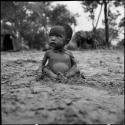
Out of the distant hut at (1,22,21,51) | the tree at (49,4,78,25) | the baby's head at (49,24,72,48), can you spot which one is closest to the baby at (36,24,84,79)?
the baby's head at (49,24,72,48)

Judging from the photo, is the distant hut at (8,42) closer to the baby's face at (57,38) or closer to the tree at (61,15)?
the tree at (61,15)

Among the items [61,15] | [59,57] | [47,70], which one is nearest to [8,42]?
[61,15]

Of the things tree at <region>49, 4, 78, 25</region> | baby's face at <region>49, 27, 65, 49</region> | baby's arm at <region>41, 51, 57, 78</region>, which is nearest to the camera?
baby's arm at <region>41, 51, 57, 78</region>

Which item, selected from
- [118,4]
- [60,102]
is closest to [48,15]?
[118,4]

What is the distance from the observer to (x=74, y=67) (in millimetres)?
4824

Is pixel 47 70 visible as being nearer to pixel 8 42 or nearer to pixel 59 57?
pixel 59 57

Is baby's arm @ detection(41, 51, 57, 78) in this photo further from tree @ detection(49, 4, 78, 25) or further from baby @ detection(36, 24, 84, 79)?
tree @ detection(49, 4, 78, 25)

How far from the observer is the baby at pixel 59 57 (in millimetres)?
4723

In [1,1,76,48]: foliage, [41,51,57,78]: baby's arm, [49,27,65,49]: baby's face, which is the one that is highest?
[1,1,76,48]: foliage

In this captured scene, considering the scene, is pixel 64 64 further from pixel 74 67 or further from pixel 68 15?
pixel 68 15

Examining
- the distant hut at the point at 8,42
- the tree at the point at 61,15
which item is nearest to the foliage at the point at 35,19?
the tree at the point at 61,15

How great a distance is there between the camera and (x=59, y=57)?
483 centimetres

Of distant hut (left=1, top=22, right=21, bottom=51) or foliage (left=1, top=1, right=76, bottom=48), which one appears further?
foliage (left=1, top=1, right=76, bottom=48)

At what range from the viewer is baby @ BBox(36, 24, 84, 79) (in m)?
4.72
